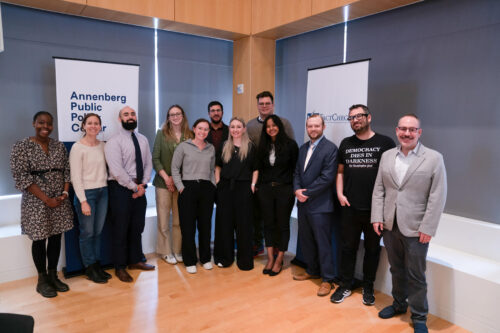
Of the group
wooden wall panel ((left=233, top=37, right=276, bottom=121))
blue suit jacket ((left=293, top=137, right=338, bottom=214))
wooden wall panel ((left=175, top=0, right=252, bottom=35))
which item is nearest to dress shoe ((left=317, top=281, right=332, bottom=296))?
blue suit jacket ((left=293, top=137, right=338, bottom=214))

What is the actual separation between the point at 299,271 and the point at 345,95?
1.91 m

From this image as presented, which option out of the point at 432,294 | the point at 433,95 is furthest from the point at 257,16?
the point at 432,294

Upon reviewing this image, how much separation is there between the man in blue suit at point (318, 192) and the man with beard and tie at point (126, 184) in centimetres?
154

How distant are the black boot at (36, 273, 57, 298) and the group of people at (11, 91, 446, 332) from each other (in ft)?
0.04

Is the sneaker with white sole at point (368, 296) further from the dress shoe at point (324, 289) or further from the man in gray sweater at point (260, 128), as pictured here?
the man in gray sweater at point (260, 128)

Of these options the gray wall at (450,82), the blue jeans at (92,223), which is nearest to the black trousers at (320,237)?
the gray wall at (450,82)

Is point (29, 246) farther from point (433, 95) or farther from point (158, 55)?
point (433, 95)

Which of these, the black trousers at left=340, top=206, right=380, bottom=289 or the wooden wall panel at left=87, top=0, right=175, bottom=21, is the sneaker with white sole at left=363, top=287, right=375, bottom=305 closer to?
the black trousers at left=340, top=206, right=380, bottom=289

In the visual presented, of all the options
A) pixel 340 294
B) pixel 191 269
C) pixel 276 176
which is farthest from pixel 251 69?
pixel 340 294

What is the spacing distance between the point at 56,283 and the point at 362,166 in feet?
9.66

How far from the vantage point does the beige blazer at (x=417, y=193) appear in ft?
8.46

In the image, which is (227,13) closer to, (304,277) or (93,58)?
(93,58)

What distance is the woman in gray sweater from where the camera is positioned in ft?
12.0

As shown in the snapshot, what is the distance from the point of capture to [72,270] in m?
3.67
